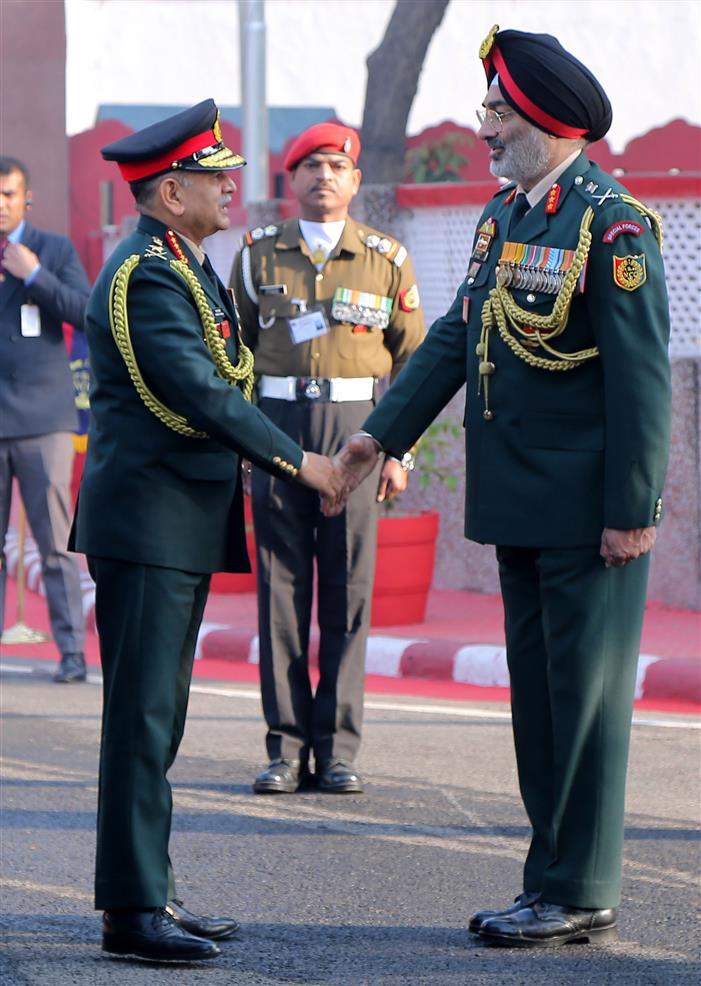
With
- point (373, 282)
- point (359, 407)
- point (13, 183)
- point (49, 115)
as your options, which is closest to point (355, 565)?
point (359, 407)

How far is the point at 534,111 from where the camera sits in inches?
187

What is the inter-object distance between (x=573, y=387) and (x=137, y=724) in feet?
4.25

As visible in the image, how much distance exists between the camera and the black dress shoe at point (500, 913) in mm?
4828

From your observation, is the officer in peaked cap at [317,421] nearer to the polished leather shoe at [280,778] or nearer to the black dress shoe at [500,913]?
the polished leather shoe at [280,778]

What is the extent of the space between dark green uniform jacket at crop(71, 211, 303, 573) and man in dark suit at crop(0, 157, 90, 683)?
13.3 feet

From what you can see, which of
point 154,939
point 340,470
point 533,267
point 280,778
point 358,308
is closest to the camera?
point 154,939

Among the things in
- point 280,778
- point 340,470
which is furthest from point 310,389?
point 340,470

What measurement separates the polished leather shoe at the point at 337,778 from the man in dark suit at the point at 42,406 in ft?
7.81

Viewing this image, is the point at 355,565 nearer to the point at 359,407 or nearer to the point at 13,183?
the point at 359,407

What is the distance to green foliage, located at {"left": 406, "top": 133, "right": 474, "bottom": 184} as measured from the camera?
68.4 ft

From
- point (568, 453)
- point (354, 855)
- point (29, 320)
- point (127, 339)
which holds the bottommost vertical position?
point (354, 855)

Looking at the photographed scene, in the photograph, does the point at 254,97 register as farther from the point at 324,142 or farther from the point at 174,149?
the point at 174,149

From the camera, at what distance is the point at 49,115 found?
21.2m

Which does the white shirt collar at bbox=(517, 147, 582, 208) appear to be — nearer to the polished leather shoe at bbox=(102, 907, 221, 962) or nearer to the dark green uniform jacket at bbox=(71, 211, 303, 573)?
the dark green uniform jacket at bbox=(71, 211, 303, 573)
